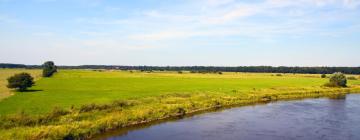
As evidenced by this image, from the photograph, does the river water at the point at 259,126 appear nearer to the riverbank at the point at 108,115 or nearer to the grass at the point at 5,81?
the riverbank at the point at 108,115

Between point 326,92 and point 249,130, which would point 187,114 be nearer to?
point 249,130

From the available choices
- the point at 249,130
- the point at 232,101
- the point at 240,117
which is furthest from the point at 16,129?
the point at 232,101

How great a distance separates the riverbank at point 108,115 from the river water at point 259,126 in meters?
1.54

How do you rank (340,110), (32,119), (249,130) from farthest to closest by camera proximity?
(340,110) → (249,130) → (32,119)

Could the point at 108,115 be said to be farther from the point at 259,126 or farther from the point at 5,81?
the point at 5,81

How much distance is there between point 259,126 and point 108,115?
13559mm

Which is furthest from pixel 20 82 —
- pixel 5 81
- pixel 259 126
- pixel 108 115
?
pixel 259 126

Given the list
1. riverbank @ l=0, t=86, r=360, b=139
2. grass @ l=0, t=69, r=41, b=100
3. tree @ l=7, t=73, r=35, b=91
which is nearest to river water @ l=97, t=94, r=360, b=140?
riverbank @ l=0, t=86, r=360, b=139

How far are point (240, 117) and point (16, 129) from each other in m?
22.7

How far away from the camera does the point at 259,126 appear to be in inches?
1368

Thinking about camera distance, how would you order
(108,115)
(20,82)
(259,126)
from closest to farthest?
(108,115) < (259,126) < (20,82)

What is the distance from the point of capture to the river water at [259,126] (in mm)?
29578

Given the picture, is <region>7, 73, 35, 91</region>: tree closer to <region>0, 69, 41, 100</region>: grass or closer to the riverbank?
<region>0, 69, 41, 100</region>: grass

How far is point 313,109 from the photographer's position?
4675 cm
